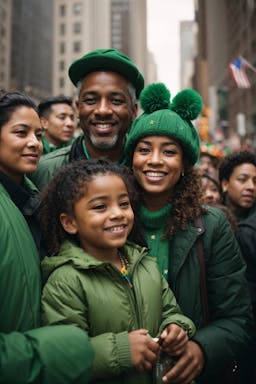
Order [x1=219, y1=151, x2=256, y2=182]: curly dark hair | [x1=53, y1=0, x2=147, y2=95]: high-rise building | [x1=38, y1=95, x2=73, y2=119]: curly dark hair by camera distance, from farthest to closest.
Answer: [x1=53, y1=0, x2=147, y2=95]: high-rise building
[x1=38, y1=95, x2=73, y2=119]: curly dark hair
[x1=219, y1=151, x2=256, y2=182]: curly dark hair

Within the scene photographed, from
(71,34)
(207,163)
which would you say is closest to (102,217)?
(207,163)

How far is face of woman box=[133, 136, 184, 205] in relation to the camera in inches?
129

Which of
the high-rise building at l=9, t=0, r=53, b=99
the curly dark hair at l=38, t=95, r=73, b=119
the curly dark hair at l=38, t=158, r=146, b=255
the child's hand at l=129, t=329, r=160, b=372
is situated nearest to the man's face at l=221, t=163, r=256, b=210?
the curly dark hair at l=38, t=158, r=146, b=255

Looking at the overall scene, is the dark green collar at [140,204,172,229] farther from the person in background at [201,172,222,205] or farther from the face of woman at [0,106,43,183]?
the person in background at [201,172,222,205]

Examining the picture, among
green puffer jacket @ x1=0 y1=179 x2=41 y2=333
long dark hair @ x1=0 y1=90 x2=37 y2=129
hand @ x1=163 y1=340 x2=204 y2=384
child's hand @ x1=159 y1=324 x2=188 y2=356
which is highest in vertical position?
long dark hair @ x1=0 y1=90 x2=37 y2=129

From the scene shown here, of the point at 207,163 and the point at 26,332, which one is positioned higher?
the point at 207,163

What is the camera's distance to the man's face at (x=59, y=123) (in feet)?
25.4

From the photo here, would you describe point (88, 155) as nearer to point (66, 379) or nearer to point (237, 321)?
point (237, 321)

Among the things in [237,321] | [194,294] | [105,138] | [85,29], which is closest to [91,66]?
[105,138]

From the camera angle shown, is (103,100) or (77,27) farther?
(77,27)

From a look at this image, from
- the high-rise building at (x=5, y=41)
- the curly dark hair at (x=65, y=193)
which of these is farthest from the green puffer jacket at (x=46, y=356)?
the high-rise building at (x=5, y=41)

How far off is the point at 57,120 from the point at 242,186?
12.3ft

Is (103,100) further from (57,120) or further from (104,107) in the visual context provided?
(57,120)

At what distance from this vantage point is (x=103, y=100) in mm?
3938
